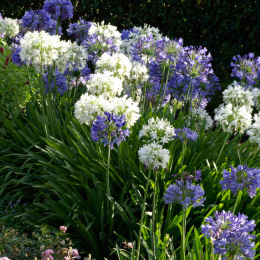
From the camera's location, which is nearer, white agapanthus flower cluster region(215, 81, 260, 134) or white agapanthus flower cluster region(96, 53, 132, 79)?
white agapanthus flower cluster region(215, 81, 260, 134)

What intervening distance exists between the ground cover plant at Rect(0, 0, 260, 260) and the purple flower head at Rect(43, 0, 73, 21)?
31.6 inches

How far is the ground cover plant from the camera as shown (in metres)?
2.62

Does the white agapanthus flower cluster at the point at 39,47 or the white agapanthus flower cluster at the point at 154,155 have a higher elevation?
the white agapanthus flower cluster at the point at 39,47

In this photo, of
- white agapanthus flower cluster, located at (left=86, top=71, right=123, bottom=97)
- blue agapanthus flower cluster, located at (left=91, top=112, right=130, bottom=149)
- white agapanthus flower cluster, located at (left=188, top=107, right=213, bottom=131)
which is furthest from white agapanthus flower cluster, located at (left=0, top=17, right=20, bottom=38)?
blue agapanthus flower cluster, located at (left=91, top=112, right=130, bottom=149)

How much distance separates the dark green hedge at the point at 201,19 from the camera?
25.9 feet

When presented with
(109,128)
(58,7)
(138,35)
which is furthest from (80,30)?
(109,128)

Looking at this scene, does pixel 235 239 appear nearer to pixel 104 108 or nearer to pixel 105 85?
pixel 104 108

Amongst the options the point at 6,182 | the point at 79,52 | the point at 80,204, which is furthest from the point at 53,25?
the point at 80,204

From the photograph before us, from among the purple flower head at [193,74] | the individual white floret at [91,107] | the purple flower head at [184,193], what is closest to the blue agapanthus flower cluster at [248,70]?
the purple flower head at [193,74]

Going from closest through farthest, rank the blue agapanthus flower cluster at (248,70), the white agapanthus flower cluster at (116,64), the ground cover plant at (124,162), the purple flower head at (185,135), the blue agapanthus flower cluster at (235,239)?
the blue agapanthus flower cluster at (235,239), the ground cover plant at (124,162), the purple flower head at (185,135), the white agapanthus flower cluster at (116,64), the blue agapanthus flower cluster at (248,70)

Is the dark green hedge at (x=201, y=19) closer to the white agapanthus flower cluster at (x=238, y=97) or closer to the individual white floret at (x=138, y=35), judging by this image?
the individual white floret at (x=138, y=35)

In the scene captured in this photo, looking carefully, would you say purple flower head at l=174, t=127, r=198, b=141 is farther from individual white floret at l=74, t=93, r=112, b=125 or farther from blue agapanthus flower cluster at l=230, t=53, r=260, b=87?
blue agapanthus flower cluster at l=230, t=53, r=260, b=87

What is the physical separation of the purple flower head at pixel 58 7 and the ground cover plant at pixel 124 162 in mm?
803

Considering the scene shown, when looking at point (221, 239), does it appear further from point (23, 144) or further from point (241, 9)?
point (241, 9)
